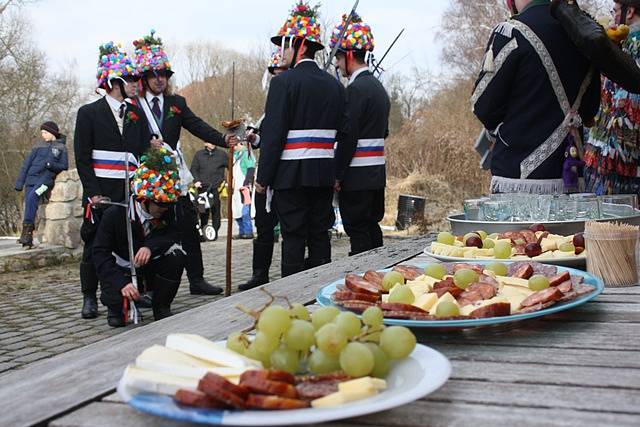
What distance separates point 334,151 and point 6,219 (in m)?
12.9

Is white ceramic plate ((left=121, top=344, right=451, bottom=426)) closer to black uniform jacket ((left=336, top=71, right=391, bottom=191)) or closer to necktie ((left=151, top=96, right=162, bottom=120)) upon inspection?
black uniform jacket ((left=336, top=71, right=391, bottom=191))

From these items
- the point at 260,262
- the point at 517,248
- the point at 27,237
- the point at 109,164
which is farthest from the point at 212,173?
the point at 517,248

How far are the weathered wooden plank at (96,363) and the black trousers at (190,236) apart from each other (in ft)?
12.6

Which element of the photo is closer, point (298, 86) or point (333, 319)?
point (333, 319)

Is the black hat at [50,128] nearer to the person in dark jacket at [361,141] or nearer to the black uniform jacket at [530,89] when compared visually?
the person in dark jacket at [361,141]

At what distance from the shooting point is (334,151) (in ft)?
17.5

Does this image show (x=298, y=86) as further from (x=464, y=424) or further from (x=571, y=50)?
(x=464, y=424)

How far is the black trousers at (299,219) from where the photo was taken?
194 inches

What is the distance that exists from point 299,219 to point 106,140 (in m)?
1.42

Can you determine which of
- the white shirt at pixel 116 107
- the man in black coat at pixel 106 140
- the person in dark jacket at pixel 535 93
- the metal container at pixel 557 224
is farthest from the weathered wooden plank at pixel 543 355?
the white shirt at pixel 116 107

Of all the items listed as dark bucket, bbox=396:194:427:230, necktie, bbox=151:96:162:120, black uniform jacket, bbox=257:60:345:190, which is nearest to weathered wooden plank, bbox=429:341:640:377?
black uniform jacket, bbox=257:60:345:190

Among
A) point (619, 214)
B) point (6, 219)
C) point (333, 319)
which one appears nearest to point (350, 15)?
point (619, 214)

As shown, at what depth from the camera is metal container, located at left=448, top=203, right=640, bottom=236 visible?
2.29 m

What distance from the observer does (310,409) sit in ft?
2.78
